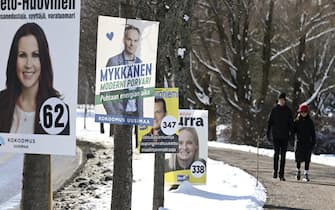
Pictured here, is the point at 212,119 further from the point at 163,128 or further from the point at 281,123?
the point at 163,128

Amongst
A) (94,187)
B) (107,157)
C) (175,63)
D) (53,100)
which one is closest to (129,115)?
(53,100)

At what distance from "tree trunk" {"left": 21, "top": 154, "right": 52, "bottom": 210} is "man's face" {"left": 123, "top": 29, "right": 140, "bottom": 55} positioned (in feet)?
6.46

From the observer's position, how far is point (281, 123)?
14.2m

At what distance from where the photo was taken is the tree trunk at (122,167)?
25.9 ft

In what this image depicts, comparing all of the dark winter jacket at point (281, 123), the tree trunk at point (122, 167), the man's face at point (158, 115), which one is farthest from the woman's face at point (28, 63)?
the dark winter jacket at point (281, 123)

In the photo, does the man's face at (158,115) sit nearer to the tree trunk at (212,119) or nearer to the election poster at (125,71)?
the election poster at (125,71)

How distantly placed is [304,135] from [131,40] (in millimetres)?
7849

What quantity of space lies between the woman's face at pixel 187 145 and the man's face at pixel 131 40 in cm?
521

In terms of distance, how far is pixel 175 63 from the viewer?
10016mm

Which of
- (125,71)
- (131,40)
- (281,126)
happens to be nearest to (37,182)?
(125,71)

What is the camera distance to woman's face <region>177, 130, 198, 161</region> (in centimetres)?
1259

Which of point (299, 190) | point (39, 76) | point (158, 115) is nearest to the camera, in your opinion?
point (39, 76)

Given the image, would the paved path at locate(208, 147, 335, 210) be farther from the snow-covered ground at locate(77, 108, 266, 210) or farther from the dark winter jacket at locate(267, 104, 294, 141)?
the dark winter jacket at locate(267, 104, 294, 141)

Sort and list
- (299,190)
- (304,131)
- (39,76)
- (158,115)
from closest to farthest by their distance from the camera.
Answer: (39,76) < (158,115) < (299,190) < (304,131)
